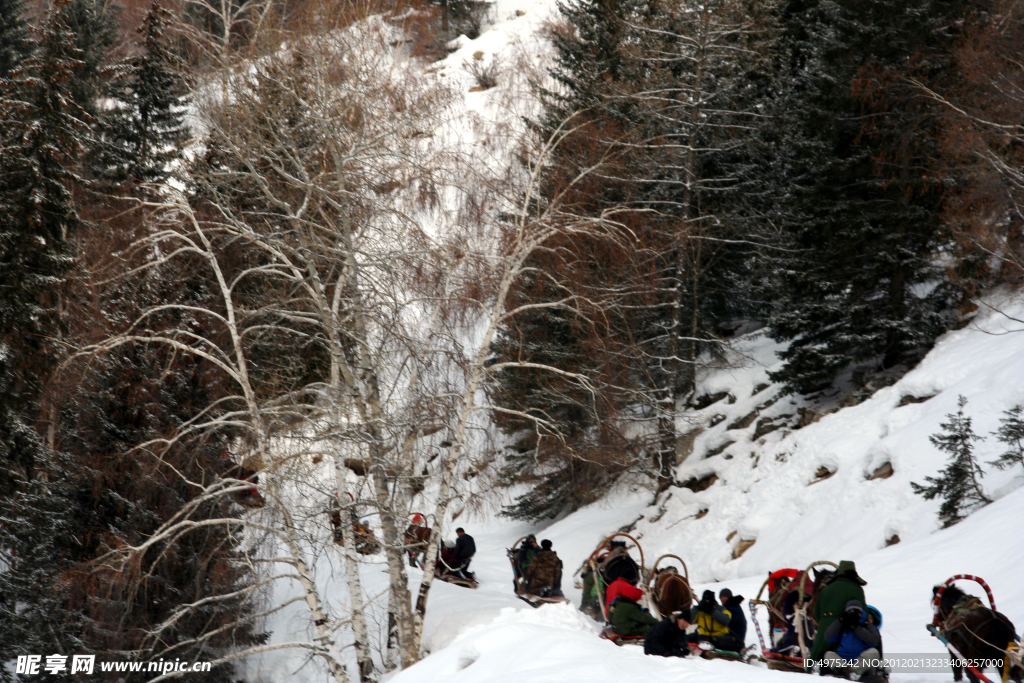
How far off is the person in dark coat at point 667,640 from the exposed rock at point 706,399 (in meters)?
11.4

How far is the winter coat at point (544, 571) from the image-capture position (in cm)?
1326

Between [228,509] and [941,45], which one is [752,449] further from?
[228,509]

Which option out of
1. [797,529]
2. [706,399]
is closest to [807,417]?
[706,399]

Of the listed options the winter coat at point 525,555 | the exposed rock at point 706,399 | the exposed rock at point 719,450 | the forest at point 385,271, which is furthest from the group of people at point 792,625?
the exposed rock at point 706,399

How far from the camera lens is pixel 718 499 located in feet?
53.5

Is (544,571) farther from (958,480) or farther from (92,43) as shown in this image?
(92,43)

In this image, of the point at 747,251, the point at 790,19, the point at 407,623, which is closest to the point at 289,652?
the point at 407,623

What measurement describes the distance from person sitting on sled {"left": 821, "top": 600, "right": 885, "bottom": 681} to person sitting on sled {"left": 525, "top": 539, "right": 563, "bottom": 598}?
21.0 feet

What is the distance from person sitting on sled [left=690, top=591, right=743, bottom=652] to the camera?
360 inches

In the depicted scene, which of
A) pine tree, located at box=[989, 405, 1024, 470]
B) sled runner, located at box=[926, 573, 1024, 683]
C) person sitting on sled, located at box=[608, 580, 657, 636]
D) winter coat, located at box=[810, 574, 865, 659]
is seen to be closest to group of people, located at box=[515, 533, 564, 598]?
person sitting on sled, located at box=[608, 580, 657, 636]

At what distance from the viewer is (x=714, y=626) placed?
30.3 feet

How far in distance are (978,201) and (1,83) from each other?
19441 mm

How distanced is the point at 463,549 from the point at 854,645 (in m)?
9.40

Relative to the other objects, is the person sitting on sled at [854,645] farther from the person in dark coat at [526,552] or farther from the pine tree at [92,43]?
the pine tree at [92,43]
